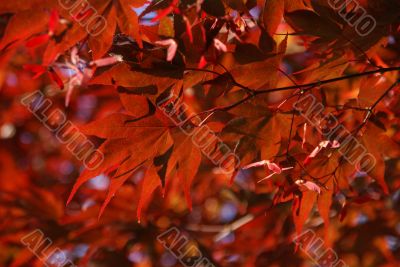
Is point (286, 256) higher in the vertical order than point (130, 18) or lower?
lower

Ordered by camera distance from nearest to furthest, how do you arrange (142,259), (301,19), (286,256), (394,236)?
(301,19), (286,256), (394,236), (142,259)

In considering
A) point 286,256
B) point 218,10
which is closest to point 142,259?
point 286,256

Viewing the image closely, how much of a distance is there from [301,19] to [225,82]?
18cm

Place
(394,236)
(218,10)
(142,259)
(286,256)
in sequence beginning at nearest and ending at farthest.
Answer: (218,10) < (286,256) < (394,236) < (142,259)

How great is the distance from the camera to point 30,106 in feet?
10.7

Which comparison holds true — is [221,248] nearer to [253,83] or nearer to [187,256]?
[187,256]

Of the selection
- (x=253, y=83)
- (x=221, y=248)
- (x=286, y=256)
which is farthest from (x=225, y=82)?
(x=221, y=248)

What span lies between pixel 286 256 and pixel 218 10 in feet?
4.34

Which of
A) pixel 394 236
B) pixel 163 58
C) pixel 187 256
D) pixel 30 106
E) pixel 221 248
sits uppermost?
pixel 163 58

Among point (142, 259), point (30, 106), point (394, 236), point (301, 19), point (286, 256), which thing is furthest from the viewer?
point (30, 106)

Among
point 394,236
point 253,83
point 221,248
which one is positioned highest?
point 253,83

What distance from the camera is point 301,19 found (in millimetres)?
957

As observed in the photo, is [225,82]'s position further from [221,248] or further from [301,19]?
[221,248]

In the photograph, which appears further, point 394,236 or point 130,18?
point 394,236
